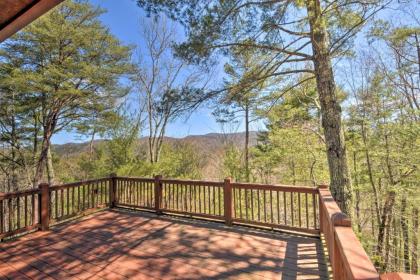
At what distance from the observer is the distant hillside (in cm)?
1207

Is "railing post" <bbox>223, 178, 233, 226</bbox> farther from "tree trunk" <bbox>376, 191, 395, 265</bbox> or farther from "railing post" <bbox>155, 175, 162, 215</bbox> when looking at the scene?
"tree trunk" <bbox>376, 191, 395, 265</bbox>

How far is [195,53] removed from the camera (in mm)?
4688

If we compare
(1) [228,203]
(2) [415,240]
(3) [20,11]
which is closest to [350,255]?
(3) [20,11]

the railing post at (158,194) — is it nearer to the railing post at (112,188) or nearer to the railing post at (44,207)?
the railing post at (112,188)

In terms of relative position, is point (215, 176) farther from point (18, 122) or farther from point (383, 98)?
point (18, 122)

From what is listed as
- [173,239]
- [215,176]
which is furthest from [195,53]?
[215,176]

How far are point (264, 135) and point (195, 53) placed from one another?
8704 mm

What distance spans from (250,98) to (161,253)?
3.66m

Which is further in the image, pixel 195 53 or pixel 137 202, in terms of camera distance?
pixel 137 202

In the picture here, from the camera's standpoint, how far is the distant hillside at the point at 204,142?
12.1 meters

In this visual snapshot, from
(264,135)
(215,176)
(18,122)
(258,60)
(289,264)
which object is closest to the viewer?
(289,264)

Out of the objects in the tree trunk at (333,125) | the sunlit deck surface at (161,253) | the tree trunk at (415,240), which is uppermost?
the tree trunk at (333,125)

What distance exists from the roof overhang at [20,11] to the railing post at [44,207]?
11.4 feet

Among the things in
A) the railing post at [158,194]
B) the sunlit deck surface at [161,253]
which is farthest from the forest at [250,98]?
the sunlit deck surface at [161,253]
